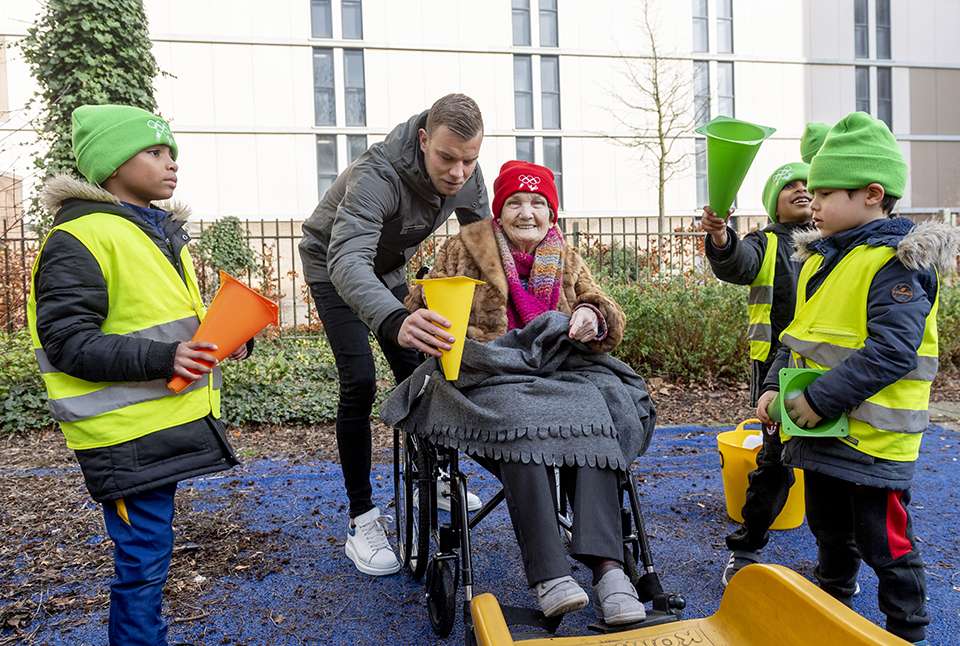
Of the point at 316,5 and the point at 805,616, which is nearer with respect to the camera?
the point at 805,616

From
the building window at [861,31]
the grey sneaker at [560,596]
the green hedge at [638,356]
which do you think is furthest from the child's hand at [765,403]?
the building window at [861,31]

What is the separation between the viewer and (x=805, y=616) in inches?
62.3

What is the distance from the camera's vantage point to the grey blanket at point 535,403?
6.55 ft

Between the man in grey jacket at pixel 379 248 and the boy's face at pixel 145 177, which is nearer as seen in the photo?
the boy's face at pixel 145 177

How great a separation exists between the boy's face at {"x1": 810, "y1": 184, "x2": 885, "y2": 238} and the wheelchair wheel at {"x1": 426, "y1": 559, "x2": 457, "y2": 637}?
5.52 feet

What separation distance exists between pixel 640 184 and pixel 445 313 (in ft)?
67.3

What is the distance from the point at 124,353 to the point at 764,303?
8.62ft

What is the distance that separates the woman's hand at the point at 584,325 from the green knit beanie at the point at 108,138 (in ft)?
4.63

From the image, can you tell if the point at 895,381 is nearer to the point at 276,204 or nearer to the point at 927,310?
the point at 927,310

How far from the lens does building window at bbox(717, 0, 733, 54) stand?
2181 centimetres

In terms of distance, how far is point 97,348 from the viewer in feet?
5.78

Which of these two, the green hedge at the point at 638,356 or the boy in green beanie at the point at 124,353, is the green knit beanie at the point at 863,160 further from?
the green hedge at the point at 638,356

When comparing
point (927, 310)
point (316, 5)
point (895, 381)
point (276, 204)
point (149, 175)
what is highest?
point (316, 5)

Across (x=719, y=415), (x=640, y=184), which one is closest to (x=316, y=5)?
(x=640, y=184)
